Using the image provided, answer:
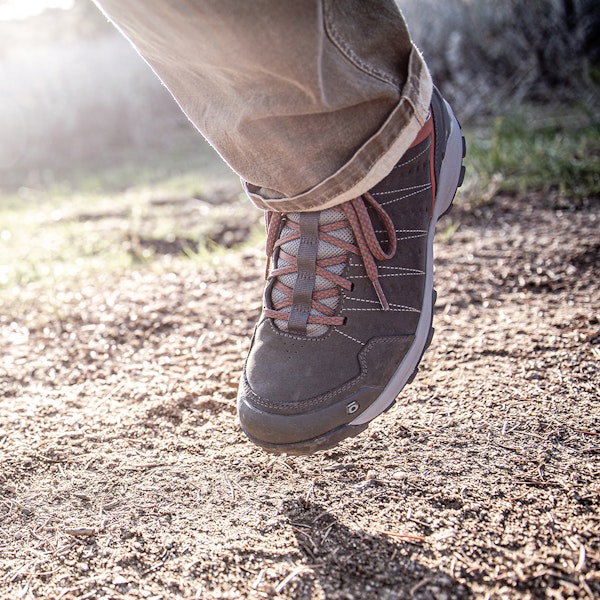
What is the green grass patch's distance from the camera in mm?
2533

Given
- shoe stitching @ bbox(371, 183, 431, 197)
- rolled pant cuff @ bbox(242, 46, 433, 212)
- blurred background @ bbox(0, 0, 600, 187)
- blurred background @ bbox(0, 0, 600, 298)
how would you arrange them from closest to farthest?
rolled pant cuff @ bbox(242, 46, 433, 212), shoe stitching @ bbox(371, 183, 431, 197), blurred background @ bbox(0, 0, 600, 298), blurred background @ bbox(0, 0, 600, 187)

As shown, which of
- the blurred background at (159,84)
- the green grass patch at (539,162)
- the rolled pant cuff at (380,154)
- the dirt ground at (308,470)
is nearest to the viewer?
the dirt ground at (308,470)

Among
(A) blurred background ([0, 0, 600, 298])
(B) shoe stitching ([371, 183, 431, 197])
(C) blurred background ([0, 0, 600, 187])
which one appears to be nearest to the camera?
(B) shoe stitching ([371, 183, 431, 197])

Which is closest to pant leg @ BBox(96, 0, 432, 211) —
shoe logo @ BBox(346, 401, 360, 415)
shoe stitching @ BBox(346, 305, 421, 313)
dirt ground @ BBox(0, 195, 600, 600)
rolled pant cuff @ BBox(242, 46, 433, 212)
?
→ rolled pant cuff @ BBox(242, 46, 433, 212)

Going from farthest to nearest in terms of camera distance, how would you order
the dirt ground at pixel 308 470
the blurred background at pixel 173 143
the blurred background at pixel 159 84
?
the blurred background at pixel 159 84, the blurred background at pixel 173 143, the dirt ground at pixel 308 470

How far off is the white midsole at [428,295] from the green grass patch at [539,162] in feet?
4.02

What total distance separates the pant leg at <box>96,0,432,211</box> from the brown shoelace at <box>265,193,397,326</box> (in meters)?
0.05

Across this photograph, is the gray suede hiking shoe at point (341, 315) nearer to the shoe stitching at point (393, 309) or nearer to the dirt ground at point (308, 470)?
the shoe stitching at point (393, 309)

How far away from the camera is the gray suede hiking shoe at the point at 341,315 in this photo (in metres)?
1.08

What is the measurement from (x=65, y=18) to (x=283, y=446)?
61.0ft

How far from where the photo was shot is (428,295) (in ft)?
4.13

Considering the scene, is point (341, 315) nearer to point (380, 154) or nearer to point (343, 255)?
point (343, 255)

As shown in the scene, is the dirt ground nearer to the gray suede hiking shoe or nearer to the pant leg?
the gray suede hiking shoe

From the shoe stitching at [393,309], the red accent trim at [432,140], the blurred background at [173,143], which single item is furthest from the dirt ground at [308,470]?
the blurred background at [173,143]
